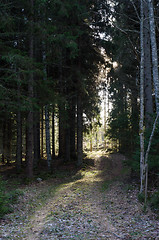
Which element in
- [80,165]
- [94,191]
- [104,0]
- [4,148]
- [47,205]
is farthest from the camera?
[4,148]

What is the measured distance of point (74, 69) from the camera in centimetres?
1590

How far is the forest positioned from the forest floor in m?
0.03

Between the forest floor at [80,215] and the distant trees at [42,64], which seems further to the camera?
the distant trees at [42,64]

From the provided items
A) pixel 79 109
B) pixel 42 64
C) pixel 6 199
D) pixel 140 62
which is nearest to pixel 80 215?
pixel 6 199

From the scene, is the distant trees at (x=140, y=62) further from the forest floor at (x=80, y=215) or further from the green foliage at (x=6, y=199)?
the green foliage at (x=6, y=199)

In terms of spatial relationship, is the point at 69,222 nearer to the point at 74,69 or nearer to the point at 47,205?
the point at 47,205

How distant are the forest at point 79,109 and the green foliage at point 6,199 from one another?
4 cm

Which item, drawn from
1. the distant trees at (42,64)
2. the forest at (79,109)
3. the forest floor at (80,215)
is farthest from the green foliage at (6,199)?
the distant trees at (42,64)

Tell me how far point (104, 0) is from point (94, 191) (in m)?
10.7

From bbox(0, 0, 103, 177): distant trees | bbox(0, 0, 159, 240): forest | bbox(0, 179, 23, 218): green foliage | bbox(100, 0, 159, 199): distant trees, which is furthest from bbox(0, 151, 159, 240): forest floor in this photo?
bbox(0, 0, 103, 177): distant trees

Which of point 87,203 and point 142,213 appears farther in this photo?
point 87,203

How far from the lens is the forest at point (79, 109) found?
6285mm

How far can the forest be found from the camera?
6285 millimetres

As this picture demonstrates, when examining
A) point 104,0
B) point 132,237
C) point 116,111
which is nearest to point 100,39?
point 104,0
